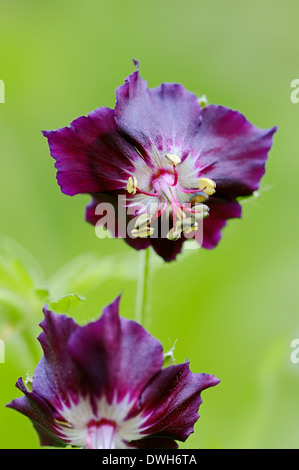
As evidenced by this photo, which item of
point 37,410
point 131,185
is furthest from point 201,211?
point 37,410

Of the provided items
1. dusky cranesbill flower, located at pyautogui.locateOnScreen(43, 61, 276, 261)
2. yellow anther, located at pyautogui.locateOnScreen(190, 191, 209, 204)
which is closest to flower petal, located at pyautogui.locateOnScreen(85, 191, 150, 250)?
dusky cranesbill flower, located at pyautogui.locateOnScreen(43, 61, 276, 261)

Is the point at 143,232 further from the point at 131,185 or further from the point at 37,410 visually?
the point at 37,410

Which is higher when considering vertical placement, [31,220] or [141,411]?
[31,220]

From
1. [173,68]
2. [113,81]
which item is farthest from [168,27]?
[113,81]
